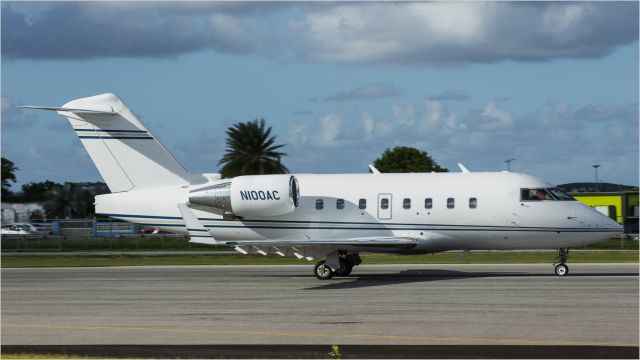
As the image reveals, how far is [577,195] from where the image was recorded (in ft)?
249

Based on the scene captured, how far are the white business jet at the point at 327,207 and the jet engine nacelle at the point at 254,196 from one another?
3 cm

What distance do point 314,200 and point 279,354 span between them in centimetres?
1533

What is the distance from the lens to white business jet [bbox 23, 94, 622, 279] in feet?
93.5

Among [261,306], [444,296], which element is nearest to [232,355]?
[261,306]

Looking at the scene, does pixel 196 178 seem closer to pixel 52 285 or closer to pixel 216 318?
pixel 52 285

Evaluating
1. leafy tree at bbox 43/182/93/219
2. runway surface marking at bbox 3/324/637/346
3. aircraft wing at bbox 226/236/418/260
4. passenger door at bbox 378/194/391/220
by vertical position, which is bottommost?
runway surface marking at bbox 3/324/637/346

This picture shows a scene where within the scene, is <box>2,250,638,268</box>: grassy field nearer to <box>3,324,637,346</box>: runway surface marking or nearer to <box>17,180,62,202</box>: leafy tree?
<box>3,324,637,346</box>: runway surface marking

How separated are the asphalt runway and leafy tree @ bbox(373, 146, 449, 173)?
87.6 meters

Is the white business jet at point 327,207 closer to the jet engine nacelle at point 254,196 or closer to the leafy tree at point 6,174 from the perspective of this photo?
the jet engine nacelle at point 254,196

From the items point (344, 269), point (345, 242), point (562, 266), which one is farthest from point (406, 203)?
point (562, 266)

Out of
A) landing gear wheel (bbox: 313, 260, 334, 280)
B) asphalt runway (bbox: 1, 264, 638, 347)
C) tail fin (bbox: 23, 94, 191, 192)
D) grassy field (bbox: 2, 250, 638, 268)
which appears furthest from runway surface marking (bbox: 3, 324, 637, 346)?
grassy field (bbox: 2, 250, 638, 268)

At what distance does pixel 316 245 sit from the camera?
91.2ft

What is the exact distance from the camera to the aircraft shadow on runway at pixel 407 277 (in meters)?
27.4

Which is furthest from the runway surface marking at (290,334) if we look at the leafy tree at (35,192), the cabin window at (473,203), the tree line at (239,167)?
the leafy tree at (35,192)
